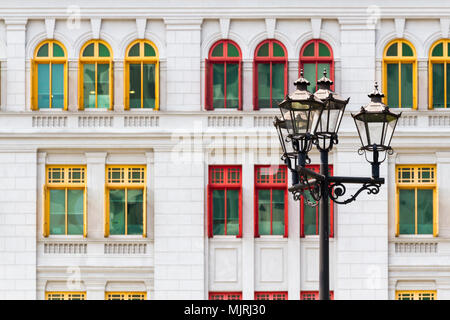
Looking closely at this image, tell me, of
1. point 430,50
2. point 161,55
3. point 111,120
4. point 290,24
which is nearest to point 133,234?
point 111,120

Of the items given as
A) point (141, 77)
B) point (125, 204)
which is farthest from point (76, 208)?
point (141, 77)

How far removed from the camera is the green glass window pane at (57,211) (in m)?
23.8

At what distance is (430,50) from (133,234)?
9.28 meters

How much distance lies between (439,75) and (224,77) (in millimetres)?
5735

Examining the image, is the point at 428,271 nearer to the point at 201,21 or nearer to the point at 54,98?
the point at 201,21

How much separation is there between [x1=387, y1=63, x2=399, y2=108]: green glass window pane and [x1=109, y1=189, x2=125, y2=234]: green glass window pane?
753 centimetres

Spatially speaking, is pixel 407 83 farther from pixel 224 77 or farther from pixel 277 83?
pixel 224 77

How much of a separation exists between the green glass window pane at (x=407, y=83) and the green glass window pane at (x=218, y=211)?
17.9 ft

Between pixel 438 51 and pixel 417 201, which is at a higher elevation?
pixel 438 51

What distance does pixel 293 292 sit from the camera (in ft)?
77.8

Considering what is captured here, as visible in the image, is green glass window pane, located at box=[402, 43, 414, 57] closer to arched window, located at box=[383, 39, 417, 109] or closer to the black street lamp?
arched window, located at box=[383, 39, 417, 109]

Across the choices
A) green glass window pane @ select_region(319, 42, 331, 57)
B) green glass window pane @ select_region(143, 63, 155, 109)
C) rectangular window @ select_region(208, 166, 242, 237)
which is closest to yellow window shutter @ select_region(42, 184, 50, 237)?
green glass window pane @ select_region(143, 63, 155, 109)

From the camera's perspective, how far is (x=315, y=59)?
78.2 ft

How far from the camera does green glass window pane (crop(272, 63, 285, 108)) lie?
2395 centimetres
